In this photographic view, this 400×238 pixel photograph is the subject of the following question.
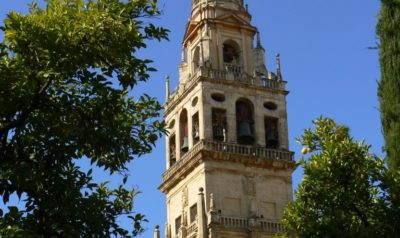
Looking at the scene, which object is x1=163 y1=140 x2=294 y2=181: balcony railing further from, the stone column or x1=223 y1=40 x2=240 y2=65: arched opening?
x1=223 y1=40 x2=240 y2=65: arched opening

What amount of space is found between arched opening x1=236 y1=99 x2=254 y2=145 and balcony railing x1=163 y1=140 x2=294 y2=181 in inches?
45.0

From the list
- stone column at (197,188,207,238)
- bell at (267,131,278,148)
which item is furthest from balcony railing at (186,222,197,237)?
bell at (267,131,278,148)

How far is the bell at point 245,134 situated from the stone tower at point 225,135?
0.06 metres

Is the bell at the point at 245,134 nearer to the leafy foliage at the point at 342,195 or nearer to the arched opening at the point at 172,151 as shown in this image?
the arched opening at the point at 172,151

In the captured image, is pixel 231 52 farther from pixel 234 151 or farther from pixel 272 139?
pixel 234 151

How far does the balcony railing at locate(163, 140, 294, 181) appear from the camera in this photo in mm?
50000

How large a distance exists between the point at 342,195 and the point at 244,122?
33943 millimetres

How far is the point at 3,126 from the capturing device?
12648 millimetres

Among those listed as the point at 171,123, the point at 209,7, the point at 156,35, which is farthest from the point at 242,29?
the point at 156,35

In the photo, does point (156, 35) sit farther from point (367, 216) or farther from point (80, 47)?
point (367, 216)

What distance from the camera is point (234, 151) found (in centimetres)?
5034

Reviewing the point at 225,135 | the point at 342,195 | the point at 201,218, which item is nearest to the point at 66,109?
the point at 342,195

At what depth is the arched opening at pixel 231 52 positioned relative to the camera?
181 ft

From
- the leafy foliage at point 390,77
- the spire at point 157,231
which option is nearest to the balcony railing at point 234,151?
the spire at point 157,231
